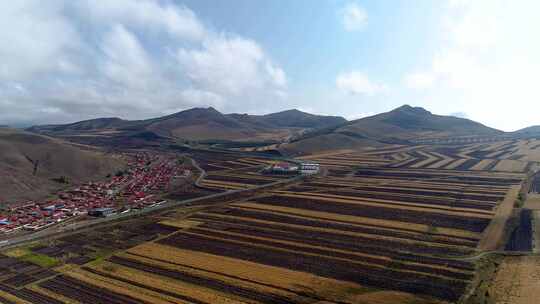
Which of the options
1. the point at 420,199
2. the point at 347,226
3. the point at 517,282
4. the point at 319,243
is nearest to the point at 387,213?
the point at 347,226

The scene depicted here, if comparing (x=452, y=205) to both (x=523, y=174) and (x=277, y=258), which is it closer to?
(x=277, y=258)

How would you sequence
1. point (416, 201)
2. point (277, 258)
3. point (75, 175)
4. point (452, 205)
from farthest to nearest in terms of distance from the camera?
point (75, 175) → point (416, 201) → point (452, 205) → point (277, 258)

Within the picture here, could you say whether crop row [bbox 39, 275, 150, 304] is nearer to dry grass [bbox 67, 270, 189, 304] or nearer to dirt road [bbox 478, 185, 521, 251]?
dry grass [bbox 67, 270, 189, 304]

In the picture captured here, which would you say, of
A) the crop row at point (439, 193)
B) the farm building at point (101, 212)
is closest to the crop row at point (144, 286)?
the farm building at point (101, 212)

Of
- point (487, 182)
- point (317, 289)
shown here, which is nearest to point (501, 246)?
point (317, 289)

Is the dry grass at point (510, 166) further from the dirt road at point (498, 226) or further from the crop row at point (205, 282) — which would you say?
the crop row at point (205, 282)

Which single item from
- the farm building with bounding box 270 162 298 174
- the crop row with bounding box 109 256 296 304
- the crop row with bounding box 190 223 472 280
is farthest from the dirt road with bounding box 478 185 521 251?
the farm building with bounding box 270 162 298 174
